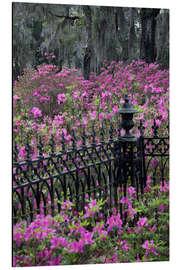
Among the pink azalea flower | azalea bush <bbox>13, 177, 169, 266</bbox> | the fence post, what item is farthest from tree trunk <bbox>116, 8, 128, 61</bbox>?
azalea bush <bbox>13, 177, 169, 266</bbox>

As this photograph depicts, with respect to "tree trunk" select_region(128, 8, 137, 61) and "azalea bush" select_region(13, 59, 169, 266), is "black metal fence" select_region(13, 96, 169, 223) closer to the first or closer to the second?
"azalea bush" select_region(13, 59, 169, 266)

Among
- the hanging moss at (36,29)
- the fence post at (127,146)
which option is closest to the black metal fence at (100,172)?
the fence post at (127,146)

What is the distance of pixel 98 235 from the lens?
10.6 feet

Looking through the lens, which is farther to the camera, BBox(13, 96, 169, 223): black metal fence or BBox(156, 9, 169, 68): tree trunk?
BBox(156, 9, 169, 68): tree trunk

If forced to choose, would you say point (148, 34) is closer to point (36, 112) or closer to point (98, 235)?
point (36, 112)

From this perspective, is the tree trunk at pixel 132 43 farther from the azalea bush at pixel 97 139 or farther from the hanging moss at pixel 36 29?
the hanging moss at pixel 36 29

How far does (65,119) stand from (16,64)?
1.08 m

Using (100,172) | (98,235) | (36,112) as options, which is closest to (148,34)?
(36,112)

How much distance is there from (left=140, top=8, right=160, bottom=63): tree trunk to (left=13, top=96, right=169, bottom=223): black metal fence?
2.31 ft

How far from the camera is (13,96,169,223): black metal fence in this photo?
3.18 meters

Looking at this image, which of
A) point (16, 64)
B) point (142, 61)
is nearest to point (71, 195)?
point (16, 64)

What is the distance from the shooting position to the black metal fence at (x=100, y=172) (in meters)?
3.18

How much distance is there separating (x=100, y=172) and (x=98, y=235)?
53 centimetres

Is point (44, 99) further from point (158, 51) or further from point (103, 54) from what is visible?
point (158, 51)
